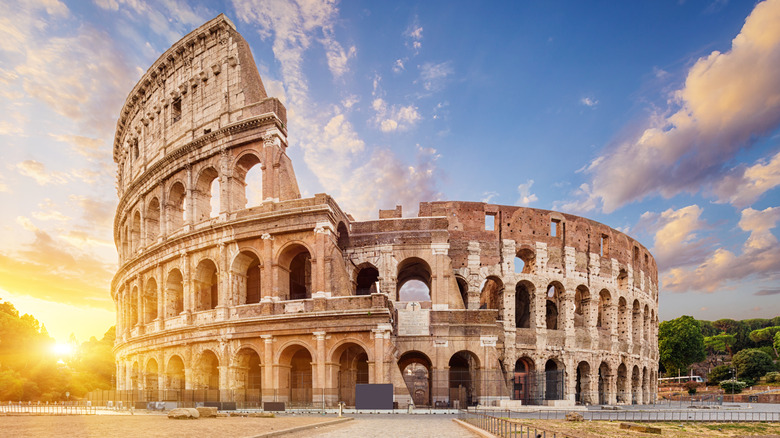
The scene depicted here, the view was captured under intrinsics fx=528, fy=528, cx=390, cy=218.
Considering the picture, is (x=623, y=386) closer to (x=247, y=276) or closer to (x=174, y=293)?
(x=247, y=276)

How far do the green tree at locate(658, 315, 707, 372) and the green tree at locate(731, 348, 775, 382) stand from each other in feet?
15.1

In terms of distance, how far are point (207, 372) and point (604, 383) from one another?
85.8 feet

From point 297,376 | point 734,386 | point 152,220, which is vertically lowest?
point 734,386

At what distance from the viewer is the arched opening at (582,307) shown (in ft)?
117

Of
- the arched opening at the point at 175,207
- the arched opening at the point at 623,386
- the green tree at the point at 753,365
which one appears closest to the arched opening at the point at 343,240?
the arched opening at the point at 175,207

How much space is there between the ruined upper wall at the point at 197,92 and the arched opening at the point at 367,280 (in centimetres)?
1082

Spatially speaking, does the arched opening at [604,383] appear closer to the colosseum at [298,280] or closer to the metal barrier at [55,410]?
the colosseum at [298,280]

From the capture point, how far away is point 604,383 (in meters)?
36.5

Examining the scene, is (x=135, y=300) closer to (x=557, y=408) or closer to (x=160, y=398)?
(x=160, y=398)

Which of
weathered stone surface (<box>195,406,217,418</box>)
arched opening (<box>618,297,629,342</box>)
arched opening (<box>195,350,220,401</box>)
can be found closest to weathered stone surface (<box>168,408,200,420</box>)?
weathered stone surface (<box>195,406,217,418</box>)

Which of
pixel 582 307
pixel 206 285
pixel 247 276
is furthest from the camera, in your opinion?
pixel 582 307

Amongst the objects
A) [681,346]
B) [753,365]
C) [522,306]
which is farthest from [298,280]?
[753,365]

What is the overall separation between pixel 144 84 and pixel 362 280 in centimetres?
1942

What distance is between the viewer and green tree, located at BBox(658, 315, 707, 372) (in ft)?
214
